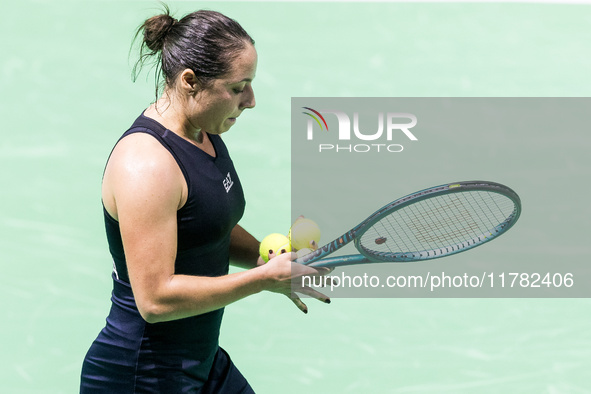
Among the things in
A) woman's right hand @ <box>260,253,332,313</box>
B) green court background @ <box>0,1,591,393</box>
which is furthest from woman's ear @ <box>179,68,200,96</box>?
green court background @ <box>0,1,591,393</box>

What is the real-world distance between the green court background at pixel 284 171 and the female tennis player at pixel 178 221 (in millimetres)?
1476

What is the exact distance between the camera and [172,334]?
208 centimetres

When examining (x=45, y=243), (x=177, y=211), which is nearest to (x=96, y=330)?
(x=45, y=243)

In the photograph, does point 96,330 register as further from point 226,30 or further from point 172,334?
point 226,30

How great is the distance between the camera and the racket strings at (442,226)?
2.64 meters

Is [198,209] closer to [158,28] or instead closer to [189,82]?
[189,82]

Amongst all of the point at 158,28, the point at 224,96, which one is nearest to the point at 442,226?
the point at 224,96

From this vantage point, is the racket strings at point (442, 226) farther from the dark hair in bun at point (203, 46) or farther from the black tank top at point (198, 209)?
the dark hair in bun at point (203, 46)

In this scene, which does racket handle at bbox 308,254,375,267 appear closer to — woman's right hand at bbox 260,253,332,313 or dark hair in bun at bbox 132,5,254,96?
woman's right hand at bbox 260,253,332,313

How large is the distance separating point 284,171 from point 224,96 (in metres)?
2.53

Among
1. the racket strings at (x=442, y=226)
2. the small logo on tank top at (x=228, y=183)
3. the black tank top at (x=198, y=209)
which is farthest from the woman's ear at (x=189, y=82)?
the racket strings at (x=442, y=226)

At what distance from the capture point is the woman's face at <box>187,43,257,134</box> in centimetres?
196

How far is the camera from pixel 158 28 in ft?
6.74

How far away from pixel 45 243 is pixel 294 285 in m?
2.46
